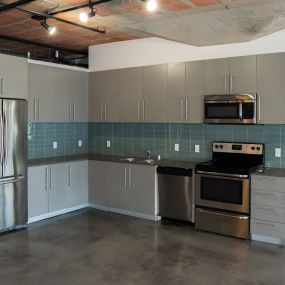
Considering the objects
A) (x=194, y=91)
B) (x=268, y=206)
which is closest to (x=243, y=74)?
(x=194, y=91)

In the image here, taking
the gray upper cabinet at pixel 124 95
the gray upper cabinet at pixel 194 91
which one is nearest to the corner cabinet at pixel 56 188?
the gray upper cabinet at pixel 124 95

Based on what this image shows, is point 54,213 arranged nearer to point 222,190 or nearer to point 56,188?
point 56,188

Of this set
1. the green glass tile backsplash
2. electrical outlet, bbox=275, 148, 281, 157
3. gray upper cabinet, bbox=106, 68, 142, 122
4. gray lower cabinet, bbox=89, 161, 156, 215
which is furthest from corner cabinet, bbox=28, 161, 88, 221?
electrical outlet, bbox=275, 148, 281, 157

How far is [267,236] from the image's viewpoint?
4.38m

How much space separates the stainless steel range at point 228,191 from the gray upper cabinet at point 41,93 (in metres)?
2.45

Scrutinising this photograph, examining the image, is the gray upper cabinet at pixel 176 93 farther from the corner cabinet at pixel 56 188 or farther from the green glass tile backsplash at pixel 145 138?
the corner cabinet at pixel 56 188

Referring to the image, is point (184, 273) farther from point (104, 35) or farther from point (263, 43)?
point (104, 35)

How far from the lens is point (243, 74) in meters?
4.75

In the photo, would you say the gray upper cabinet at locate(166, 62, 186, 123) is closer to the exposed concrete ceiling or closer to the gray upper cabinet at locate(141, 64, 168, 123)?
the gray upper cabinet at locate(141, 64, 168, 123)

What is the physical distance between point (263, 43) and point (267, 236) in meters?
2.41

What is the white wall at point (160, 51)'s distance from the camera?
4684mm

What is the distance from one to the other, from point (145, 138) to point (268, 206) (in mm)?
2367

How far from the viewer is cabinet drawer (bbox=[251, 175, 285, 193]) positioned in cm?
424

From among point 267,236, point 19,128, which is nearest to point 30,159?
point 19,128
